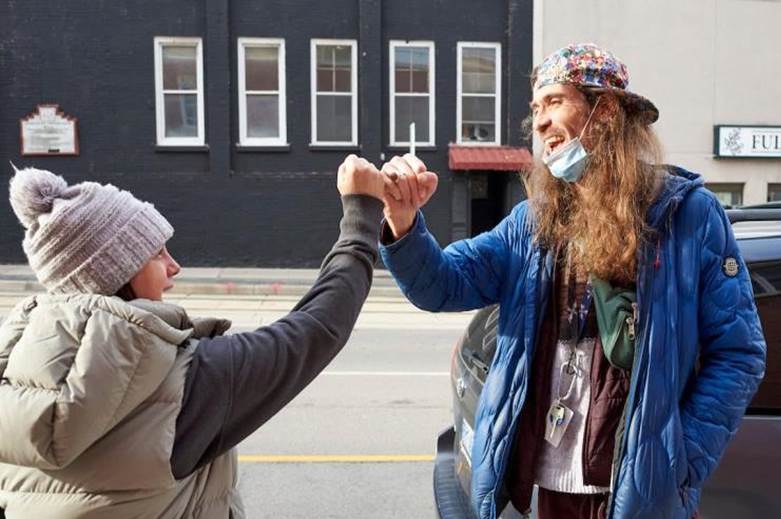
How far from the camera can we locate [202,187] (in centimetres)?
1597

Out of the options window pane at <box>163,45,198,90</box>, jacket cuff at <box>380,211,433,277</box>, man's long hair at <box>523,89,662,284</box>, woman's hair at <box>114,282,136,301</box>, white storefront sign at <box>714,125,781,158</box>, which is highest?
window pane at <box>163,45,198,90</box>

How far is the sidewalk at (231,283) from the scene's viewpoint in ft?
43.9

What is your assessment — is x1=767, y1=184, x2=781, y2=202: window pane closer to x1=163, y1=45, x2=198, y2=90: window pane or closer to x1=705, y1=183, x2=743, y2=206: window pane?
x1=705, y1=183, x2=743, y2=206: window pane

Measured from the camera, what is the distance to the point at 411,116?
1634 cm

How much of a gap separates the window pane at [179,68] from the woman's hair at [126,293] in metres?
15.3

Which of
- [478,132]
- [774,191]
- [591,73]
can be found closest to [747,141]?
[774,191]

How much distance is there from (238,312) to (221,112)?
6387 mm

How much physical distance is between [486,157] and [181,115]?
22.1ft

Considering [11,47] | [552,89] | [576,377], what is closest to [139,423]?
[576,377]

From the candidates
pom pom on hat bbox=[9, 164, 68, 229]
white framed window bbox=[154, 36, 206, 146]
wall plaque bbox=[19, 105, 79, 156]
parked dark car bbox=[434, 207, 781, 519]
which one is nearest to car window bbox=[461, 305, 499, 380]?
parked dark car bbox=[434, 207, 781, 519]

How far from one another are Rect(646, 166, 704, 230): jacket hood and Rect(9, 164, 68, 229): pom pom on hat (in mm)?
1425

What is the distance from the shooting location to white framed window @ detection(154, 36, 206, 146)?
15695 mm

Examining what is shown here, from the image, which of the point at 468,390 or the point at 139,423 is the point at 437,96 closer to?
the point at 468,390

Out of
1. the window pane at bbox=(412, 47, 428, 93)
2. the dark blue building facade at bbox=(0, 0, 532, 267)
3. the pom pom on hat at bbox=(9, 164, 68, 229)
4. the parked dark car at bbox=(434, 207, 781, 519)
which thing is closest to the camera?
the pom pom on hat at bbox=(9, 164, 68, 229)
